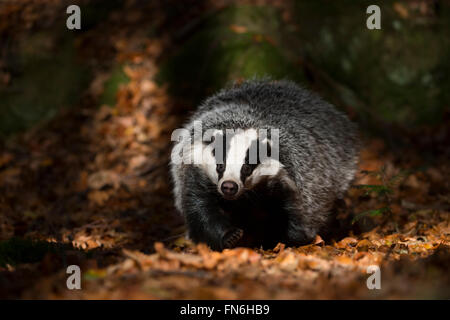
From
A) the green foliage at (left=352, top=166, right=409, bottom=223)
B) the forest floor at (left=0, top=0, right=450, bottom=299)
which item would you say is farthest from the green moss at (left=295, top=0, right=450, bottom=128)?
the green foliage at (left=352, top=166, right=409, bottom=223)

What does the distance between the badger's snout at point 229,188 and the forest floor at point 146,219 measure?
463 mm

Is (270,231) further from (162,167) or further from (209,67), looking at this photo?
(209,67)

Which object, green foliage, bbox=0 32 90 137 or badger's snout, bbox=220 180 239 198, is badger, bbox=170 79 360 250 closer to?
badger's snout, bbox=220 180 239 198

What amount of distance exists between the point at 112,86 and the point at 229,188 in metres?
4.84

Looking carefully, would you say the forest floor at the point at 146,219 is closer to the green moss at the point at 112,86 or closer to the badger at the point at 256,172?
the green moss at the point at 112,86

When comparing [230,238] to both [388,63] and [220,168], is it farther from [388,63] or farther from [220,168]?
[388,63]

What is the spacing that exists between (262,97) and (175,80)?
281cm

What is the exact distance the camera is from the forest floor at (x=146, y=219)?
10.1 feet

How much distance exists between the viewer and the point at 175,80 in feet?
26.3

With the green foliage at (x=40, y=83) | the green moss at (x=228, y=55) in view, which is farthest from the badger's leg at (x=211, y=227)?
the green foliage at (x=40, y=83)

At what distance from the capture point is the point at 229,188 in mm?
3998

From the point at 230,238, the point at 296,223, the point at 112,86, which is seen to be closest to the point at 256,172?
the point at 230,238

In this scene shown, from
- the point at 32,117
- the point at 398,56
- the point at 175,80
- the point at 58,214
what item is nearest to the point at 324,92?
the point at 398,56

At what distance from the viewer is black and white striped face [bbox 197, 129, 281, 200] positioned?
4.07 m
